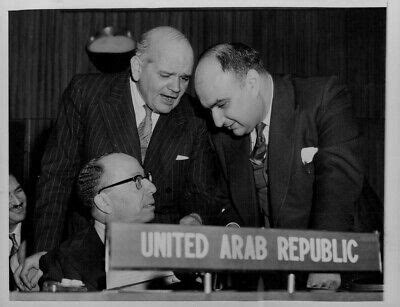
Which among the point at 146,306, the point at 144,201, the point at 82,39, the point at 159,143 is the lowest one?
the point at 146,306

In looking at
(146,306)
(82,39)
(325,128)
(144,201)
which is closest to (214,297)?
(146,306)

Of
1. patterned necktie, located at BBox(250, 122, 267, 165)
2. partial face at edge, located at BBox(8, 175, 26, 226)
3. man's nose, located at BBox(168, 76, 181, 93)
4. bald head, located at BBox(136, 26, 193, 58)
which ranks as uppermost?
bald head, located at BBox(136, 26, 193, 58)

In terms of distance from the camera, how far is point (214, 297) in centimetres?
121

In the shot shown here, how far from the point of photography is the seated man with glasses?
1348mm

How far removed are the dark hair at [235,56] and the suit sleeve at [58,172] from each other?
336mm

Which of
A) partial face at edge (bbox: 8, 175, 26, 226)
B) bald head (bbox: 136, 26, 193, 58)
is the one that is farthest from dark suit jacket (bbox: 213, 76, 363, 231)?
partial face at edge (bbox: 8, 175, 26, 226)

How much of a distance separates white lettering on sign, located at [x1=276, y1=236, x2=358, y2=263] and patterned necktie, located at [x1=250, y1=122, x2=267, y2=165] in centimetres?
30

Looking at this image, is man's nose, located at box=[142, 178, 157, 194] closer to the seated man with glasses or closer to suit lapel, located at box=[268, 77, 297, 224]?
the seated man with glasses

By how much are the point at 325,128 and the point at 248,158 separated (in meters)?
0.19

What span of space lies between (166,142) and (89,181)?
0.20m

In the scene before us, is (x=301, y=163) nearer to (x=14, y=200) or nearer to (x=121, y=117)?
(x=121, y=117)

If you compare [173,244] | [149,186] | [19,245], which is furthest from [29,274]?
[173,244]

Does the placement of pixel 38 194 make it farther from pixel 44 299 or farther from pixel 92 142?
pixel 44 299

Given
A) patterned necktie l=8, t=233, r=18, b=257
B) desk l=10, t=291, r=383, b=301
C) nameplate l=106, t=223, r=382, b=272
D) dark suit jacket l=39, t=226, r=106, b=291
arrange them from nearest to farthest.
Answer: nameplate l=106, t=223, r=382, b=272 → desk l=10, t=291, r=383, b=301 → dark suit jacket l=39, t=226, r=106, b=291 → patterned necktie l=8, t=233, r=18, b=257
